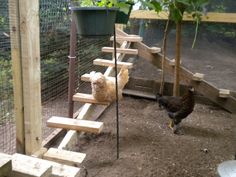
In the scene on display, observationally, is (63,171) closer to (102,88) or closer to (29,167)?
(29,167)

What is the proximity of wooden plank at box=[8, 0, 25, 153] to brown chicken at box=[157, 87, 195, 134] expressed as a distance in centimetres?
159

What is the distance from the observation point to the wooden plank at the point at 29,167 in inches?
32.3

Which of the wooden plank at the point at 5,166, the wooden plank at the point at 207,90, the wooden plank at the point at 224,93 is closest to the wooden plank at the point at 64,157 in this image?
the wooden plank at the point at 5,166

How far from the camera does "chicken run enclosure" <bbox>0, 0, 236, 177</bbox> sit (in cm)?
145

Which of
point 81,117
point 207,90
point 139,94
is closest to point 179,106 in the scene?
point 207,90

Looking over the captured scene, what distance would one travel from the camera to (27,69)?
143cm

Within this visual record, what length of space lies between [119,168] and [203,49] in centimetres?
311

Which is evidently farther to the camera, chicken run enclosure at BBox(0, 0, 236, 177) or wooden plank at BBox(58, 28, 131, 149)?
wooden plank at BBox(58, 28, 131, 149)

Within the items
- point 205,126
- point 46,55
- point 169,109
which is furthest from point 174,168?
point 46,55

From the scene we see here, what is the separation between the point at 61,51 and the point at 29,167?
254cm

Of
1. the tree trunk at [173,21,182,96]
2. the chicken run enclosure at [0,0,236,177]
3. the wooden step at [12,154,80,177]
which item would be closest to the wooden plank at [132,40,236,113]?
the chicken run enclosure at [0,0,236,177]

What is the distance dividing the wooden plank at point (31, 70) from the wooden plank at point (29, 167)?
0.61 metres

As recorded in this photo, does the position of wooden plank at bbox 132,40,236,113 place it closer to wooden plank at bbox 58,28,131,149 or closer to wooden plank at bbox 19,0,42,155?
wooden plank at bbox 58,28,131,149

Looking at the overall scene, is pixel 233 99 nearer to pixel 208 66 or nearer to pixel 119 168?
pixel 208 66
